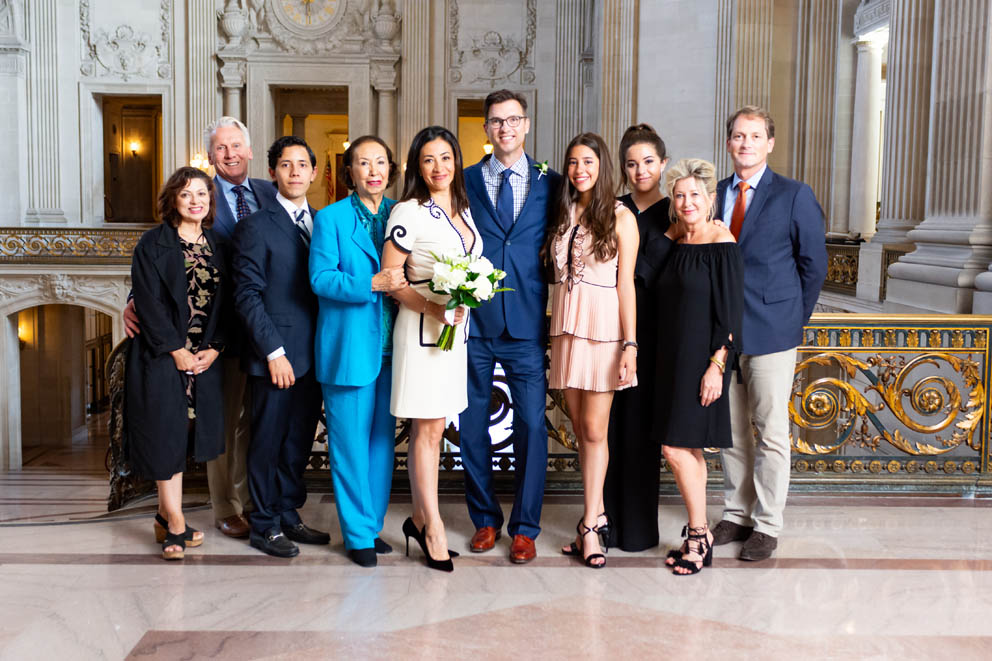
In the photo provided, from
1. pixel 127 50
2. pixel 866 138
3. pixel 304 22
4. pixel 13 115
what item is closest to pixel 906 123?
pixel 866 138

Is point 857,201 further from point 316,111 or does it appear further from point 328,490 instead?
point 316,111

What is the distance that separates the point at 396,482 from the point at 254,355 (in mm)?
1446

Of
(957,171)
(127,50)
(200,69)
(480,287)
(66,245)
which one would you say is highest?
(127,50)

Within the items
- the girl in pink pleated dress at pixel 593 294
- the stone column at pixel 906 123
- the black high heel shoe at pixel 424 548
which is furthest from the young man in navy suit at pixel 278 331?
the stone column at pixel 906 123

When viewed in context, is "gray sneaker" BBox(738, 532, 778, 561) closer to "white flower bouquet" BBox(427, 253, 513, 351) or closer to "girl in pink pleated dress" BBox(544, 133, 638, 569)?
"girl in pink pleated dress" BBox(544, 133, 638, 569)

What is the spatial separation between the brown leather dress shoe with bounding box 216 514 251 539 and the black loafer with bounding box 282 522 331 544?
0.74ft

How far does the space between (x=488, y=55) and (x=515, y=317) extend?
59.0 feet

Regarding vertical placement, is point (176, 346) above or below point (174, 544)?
above

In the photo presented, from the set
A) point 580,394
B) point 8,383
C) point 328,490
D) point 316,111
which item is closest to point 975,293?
point 580,394

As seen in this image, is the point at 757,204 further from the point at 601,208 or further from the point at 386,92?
the point at 386,92

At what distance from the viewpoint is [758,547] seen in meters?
4.39

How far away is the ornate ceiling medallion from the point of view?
2095 cm

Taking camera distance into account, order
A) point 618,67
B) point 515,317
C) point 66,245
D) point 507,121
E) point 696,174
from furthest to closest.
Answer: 1. point 66,245
2. point 618,67
3. point 515,317
4. point 507,121
5. point 696,174

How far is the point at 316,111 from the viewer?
24.4 meters
